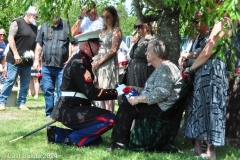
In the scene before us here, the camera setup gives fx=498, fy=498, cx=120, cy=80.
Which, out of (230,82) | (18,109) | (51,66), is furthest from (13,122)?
(230,82)

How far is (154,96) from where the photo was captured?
5.19 metres

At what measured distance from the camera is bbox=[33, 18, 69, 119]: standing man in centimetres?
850

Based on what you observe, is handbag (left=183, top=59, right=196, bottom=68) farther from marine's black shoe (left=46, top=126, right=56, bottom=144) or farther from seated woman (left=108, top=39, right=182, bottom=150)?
marine's black shoe (left=46, top=126, right=56, bottom=144)

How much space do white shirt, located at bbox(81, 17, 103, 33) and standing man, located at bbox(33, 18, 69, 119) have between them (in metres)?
0.55

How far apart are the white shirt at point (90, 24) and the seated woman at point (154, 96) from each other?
9.35 ft

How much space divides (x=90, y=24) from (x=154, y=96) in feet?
10.6

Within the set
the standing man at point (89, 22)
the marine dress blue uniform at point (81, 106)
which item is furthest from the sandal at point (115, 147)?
the standing man at point (89, 22)

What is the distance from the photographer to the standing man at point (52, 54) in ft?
27.9

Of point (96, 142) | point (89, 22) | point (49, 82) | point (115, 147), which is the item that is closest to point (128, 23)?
point (49, 82)

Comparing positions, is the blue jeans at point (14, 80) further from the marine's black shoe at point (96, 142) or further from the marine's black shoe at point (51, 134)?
the marine's black shoe at point (96, 142)

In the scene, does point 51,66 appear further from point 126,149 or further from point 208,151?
point 208,151

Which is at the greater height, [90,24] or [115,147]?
[90,24]

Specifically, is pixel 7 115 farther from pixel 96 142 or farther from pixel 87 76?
pixel 87 76

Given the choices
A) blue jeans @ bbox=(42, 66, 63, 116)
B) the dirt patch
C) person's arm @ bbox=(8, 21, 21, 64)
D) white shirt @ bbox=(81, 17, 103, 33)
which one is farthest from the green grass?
person's arm @ bbox=(8, 21, 21, 64)
